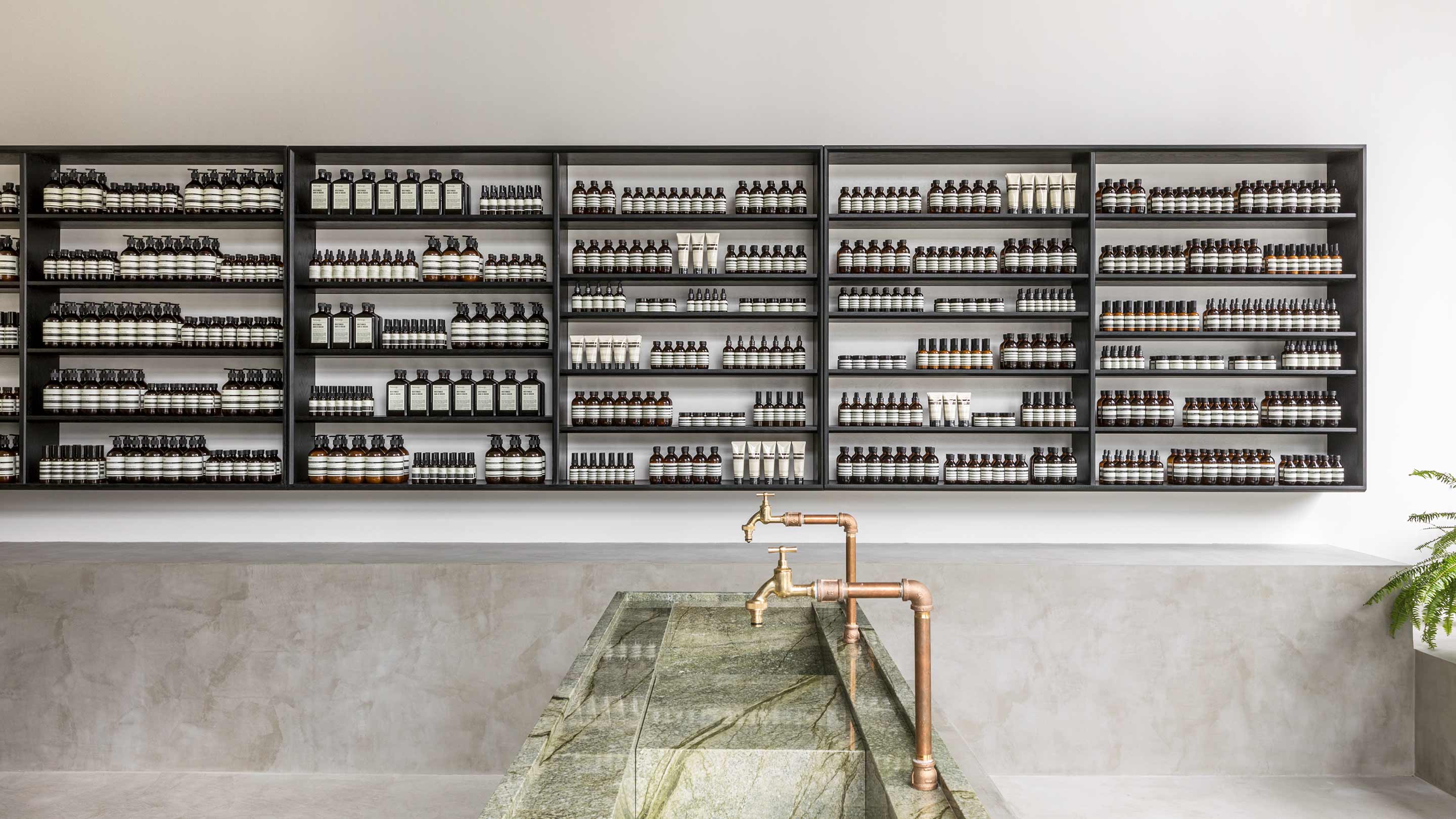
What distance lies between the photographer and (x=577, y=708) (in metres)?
Result: 1.69

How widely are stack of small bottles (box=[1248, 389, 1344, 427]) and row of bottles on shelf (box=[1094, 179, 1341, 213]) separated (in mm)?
792

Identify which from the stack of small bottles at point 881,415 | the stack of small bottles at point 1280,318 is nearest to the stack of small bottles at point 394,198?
the stack of small bottles at point 881,415

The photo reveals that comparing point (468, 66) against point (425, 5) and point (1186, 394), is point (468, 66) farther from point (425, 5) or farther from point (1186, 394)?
point (1186, 394)

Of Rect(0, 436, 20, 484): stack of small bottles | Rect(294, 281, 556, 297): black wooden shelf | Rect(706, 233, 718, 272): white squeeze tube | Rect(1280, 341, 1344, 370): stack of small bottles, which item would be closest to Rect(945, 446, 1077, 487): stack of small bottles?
Rect(1280, 341, 1344, 370): stack of small bottles

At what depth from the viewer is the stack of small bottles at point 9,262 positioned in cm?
389

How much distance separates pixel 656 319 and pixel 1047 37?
7.24 ft

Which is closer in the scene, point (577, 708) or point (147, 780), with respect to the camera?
point (577, 708)

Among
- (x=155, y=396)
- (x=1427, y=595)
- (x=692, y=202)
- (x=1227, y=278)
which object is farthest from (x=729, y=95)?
(x=1427, y=595)

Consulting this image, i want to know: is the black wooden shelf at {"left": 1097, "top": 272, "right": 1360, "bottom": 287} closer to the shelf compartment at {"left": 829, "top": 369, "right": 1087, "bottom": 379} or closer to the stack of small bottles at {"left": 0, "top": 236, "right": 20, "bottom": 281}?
the shelf compartment at {"left": 829, "top": 369, "right": 1087, "bottom": 379}

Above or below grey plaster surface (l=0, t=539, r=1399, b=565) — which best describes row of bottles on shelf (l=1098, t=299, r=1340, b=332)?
above

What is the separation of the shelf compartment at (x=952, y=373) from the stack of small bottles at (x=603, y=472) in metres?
0.97

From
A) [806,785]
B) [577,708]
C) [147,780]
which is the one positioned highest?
[577,708]

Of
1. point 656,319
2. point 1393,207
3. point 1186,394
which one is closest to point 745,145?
point 656,319

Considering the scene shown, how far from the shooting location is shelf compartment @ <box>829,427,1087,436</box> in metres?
3.85
